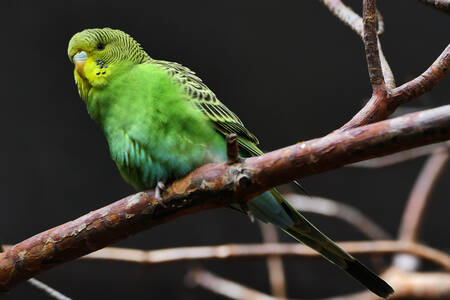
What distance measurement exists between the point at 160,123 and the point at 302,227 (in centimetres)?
67

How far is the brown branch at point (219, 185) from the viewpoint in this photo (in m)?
1.29

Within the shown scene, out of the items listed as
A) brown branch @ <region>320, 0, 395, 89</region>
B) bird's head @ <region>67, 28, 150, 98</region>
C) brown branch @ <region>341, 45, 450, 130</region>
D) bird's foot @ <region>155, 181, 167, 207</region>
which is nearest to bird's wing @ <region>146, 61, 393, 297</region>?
bird's head @ <region>67, 28, 150, 98</region>

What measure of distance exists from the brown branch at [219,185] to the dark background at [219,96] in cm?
205

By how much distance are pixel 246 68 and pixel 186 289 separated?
1.85m

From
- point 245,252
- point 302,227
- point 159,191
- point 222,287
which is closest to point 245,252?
point 245,252

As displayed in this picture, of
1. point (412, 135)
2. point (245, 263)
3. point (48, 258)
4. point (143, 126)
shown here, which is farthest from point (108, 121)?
point (245, 263)

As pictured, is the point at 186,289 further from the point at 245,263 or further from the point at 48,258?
the point at 48,258

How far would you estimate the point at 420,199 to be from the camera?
3.57m

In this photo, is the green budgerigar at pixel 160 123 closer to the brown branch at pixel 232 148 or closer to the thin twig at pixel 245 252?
the brown branch at pixel 232 148

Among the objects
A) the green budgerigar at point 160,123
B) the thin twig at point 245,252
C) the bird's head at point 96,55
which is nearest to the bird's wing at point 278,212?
the green budgerigar at point 160,123

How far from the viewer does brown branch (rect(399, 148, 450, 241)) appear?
3.49 meters

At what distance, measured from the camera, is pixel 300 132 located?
4.22 m

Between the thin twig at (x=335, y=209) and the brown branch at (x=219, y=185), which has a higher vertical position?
the brown branch at (x=219, y=185)

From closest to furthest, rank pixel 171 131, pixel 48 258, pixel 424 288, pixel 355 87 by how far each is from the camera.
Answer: pixel 48 258 → pixel 171 131 → pixel 424 288 → pixel 355 87
